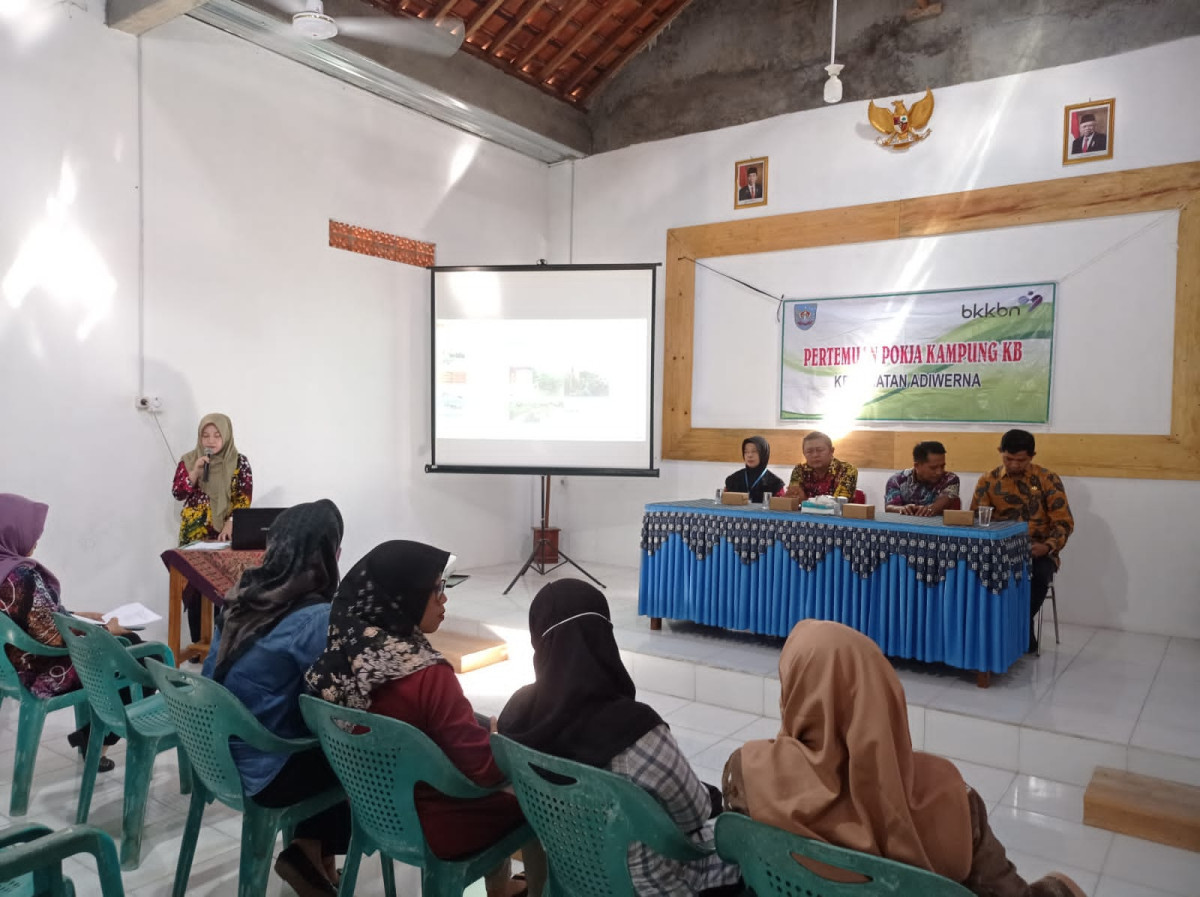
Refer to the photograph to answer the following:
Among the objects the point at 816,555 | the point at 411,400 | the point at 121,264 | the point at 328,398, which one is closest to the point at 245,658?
the point at 816,555

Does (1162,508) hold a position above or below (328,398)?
below

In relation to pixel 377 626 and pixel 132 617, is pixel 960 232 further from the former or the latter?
pixel 132 617

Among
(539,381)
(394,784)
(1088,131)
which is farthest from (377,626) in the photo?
(1088,131)

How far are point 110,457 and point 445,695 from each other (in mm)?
3603

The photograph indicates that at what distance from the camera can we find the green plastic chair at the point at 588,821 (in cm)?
144

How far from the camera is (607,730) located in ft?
5.16

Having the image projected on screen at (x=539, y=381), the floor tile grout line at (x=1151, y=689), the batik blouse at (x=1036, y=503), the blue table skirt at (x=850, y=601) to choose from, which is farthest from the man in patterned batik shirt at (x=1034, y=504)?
the image projected on screen at (x=539, y=381)

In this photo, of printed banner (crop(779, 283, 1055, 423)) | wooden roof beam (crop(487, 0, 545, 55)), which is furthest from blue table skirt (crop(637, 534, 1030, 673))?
wooden roof beam (crop(487, 0, 545, 55))

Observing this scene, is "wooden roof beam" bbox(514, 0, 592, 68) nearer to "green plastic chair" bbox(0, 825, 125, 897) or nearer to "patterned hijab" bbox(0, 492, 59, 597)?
"patterned hijab" bbox(0, 492, 59, 597)

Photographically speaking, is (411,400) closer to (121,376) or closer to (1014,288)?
(121,376)

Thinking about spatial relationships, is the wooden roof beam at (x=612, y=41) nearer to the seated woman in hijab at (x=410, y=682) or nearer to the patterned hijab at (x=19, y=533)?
the patterned hijab at (x=19, y=533)

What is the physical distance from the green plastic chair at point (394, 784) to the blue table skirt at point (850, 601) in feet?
8.05

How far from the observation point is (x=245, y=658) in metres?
2.07

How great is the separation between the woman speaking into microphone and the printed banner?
149 inches
